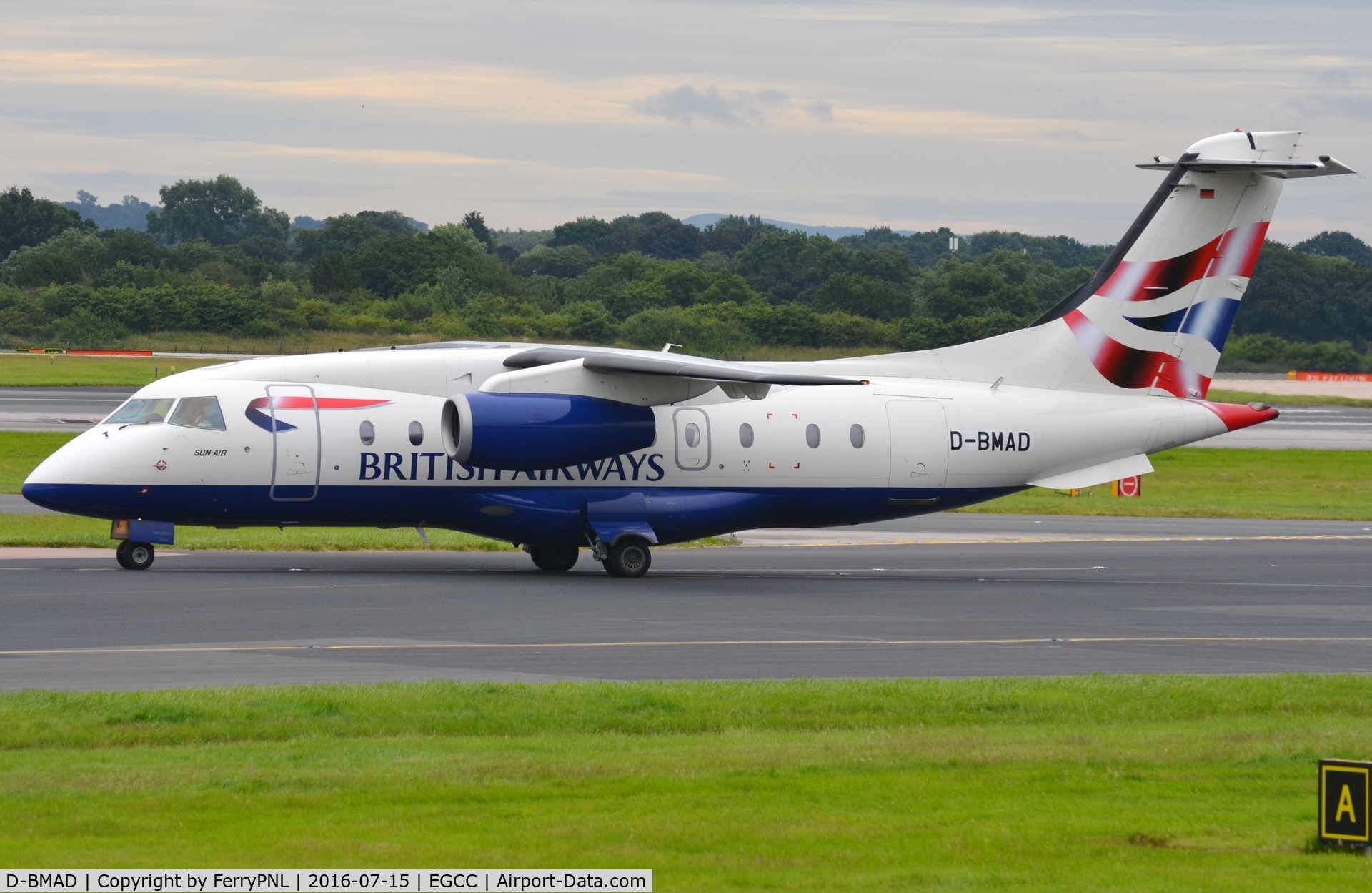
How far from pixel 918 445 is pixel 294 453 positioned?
10717 millimetres

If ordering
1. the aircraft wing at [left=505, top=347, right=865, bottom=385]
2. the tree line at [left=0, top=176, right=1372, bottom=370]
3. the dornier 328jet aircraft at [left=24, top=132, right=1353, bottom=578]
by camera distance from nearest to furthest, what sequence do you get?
1. the aircraft wing at [left=505, top=347, right=865, bottom=385]
2. the dornier 328jet aircraft at [left=24, top=132, right=1353, bottom=578]
3. the tree line at [left=0, top=176, right=1372, bottom=370]

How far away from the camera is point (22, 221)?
479 ft

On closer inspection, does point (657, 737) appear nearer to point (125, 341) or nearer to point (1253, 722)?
point (1253, 722)

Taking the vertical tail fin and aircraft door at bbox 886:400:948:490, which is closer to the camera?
aircraft door at bbox 886:400:948:490

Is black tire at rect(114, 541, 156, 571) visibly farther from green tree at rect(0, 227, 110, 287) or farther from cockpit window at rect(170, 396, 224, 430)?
green tree at rect(0, 227, 110, 287)

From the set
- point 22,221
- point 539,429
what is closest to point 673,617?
point 539,429

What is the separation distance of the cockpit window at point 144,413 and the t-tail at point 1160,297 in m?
13.0

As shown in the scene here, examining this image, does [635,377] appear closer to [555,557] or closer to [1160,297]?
[555,557]

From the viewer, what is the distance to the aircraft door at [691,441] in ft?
89.2

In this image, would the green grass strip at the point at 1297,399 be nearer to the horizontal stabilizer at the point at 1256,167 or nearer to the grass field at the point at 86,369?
the grass field at the point at 86,369

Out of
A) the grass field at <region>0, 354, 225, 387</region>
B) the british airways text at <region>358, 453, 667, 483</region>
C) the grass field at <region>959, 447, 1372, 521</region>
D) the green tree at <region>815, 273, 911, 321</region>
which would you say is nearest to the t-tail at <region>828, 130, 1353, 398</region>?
the british airways text at <region>358, 453, 667, 483</region>

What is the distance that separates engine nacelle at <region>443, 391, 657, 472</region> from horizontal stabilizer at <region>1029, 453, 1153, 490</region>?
7689mm

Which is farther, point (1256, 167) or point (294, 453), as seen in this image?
point (1256, 167)

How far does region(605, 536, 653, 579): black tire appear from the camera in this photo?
2677 centimetres
